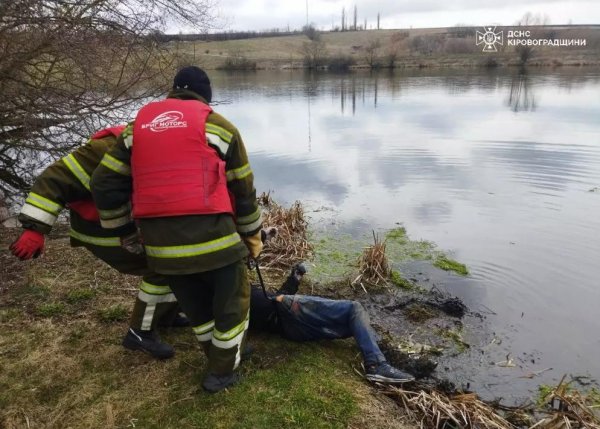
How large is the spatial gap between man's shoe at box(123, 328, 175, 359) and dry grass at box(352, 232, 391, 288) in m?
2.99

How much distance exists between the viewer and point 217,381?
11.5 feet

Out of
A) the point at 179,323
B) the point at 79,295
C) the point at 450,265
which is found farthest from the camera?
the point at 450,265

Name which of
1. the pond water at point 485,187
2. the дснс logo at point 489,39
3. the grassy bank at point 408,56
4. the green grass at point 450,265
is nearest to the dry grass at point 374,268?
the pond water at point 485,187

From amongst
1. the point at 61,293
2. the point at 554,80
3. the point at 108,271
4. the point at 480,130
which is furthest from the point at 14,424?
the point at 554,80

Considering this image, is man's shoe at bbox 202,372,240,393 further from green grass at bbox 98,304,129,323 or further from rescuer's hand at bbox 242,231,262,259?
green grass at bbox 98,304,129,323

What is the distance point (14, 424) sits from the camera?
3.16 metres

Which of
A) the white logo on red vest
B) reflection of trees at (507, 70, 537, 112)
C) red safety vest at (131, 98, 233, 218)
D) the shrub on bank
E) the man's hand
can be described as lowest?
reflection of trees at (507, 70, 537, 112)

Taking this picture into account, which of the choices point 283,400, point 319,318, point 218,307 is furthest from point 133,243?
point 319,318

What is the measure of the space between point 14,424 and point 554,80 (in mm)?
38295

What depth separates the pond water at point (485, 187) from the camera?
5711mm

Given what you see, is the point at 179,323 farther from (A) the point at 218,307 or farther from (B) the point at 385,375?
(B) the point at 385,375

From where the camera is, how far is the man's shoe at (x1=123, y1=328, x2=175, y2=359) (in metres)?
3.87

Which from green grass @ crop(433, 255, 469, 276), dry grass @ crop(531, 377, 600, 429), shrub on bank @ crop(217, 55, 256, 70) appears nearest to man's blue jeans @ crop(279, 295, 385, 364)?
dry grass @ crop(531, 377, 600, 429)

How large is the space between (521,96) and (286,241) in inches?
931
